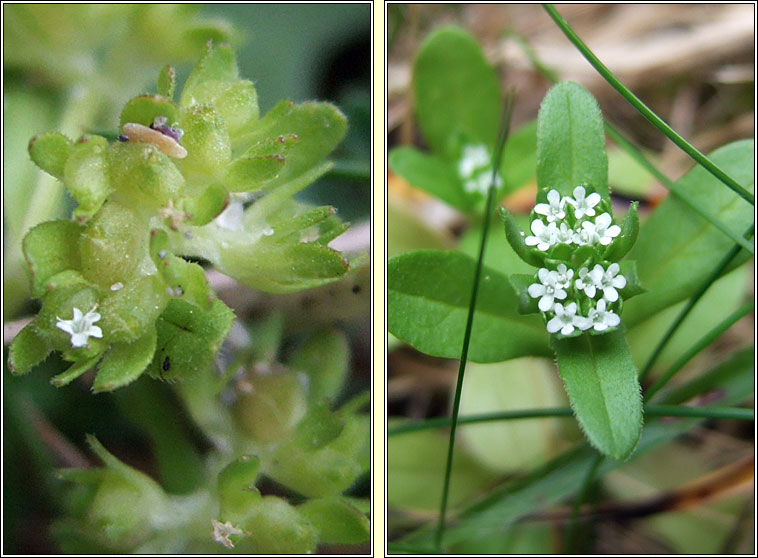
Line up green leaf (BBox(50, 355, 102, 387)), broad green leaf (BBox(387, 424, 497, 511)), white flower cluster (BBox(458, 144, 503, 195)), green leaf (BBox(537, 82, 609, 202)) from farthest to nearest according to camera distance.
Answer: white flower cluster (BBox(458, 144, 503, 195)) < broad green leaf (BBox(387, 424, 497, 511)) < green leaf (BBox(537, 82, 609, 202)) < green leaf (BBox(50, 355, 102, 387))

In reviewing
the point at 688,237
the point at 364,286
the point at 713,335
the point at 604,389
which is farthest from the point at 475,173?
the point at 604,389

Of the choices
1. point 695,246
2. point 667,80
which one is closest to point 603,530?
point 695,246

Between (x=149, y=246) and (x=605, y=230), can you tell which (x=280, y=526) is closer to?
(x=149, y=246)

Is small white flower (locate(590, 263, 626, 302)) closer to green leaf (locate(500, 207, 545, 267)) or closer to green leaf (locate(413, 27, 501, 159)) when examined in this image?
green leaf (locate(500, 207, 545, 267))

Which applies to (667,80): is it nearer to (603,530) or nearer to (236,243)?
(603,530)

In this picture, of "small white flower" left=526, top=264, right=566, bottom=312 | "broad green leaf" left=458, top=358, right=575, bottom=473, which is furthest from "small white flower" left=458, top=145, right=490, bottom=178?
"small white flower" left=526, top=264, right=566, bottom=312

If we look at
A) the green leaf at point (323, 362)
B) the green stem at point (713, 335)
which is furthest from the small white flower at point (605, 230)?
the green leaf at point (323, 362)

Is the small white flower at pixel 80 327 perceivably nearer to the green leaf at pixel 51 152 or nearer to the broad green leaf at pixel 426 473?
the green leaf at pixel 51 152
